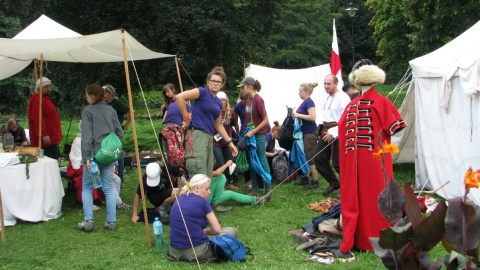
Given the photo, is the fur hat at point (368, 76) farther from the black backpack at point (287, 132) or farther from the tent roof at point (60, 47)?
the black backpack at point (287, 132)

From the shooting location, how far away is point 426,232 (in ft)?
7.55

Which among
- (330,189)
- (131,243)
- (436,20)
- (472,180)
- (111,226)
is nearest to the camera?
(472,180)

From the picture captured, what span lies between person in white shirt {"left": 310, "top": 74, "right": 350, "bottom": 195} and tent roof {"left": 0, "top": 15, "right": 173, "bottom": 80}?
2052 mm

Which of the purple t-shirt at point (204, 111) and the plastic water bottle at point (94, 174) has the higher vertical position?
the purple t-shirt at point (204, 111)

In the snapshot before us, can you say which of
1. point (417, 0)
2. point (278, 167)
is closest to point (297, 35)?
point (417, 0)

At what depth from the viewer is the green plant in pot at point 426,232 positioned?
7.14 feet

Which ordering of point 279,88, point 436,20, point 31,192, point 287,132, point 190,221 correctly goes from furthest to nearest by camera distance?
point 436,20 → point 279,88 → point 287,132 → point 31,192 → point 190,221

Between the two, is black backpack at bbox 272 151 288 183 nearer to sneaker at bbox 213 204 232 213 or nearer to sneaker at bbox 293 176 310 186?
sneaker at bbox 293 176 310 186

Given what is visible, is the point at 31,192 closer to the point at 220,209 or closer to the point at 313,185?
the point at 220,209

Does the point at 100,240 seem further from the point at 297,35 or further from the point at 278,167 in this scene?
the point at 297,35

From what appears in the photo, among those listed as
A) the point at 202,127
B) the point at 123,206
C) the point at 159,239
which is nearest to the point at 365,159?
the point at 202,127

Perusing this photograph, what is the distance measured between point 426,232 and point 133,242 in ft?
11.0

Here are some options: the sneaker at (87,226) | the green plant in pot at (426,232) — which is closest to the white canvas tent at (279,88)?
the sneaker at (87,226)

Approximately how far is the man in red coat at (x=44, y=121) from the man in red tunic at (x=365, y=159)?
4.39 metres
